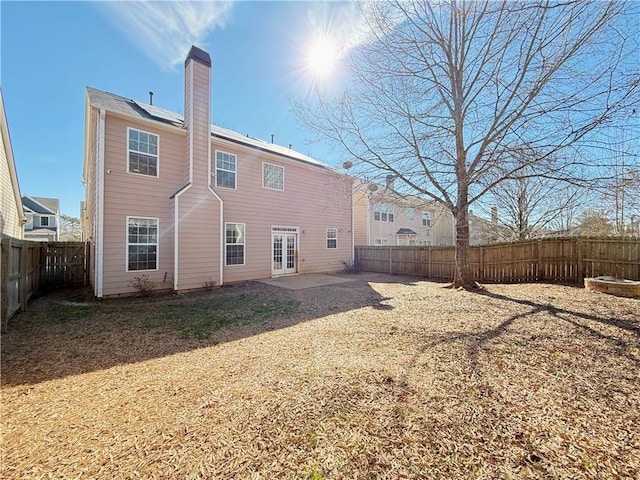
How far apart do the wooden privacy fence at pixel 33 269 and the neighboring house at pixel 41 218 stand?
90.4 feet

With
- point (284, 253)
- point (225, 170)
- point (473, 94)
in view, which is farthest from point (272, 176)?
point (473, 94)

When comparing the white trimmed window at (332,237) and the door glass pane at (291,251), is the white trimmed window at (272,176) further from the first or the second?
the white trimmed window at (332,237)

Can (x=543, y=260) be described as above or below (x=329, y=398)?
above

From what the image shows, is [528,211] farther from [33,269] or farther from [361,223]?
[33,269]

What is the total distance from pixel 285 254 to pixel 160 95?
8.95 m

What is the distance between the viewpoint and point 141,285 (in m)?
8.10

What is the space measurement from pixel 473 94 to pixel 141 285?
11192 millimetres

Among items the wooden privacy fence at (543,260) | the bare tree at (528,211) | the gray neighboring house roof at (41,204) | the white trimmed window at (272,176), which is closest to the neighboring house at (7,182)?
the white trimmed window at (272,176)

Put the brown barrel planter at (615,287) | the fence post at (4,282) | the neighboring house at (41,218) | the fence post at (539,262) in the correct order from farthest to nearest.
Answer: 1. the neighboring house at (41,218)
2. the fence post at (539,262)
3. the brown barrel planter at (615,287)
4. the fence post at (4,282)

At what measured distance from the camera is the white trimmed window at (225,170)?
9.86 meters

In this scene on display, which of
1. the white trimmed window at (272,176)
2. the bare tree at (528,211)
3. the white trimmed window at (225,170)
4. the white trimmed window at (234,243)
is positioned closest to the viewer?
the white trimmed window at (225,170)

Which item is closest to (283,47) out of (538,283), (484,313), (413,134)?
(413,134)

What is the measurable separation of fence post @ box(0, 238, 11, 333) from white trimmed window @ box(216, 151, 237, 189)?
19.3 feet

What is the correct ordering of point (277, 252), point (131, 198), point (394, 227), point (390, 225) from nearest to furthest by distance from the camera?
point (131, 198)
point (277, 252)
point (390, 225)
point (394, 227)
